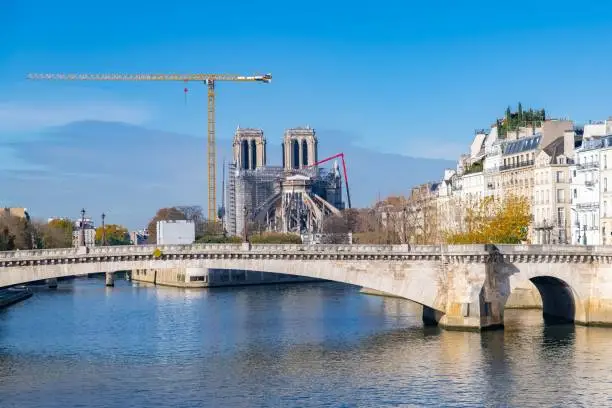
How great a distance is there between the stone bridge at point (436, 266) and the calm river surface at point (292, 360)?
1767mm

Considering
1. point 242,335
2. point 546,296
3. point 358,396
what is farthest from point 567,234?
point 358,396

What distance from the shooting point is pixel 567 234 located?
8206 centimetres

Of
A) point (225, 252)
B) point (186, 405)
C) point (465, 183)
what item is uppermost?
point (465, 183)

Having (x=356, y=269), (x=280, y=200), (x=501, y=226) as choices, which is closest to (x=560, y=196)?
(x=501, y=226)

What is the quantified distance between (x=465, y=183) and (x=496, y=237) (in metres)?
27.9

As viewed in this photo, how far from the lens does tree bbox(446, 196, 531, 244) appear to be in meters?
77.6

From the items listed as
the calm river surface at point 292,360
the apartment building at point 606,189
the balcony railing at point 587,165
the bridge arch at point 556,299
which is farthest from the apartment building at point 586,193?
the calm river surface at point 292,360

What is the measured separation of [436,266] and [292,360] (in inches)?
527

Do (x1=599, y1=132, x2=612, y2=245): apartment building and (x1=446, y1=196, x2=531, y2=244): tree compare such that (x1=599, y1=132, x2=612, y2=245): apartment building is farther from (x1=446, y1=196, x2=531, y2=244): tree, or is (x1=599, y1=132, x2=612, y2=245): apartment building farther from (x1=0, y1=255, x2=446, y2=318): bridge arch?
(x1=0, y1=255, x2=446, y2=318): bridge arch

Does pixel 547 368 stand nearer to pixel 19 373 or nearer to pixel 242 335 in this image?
pixel 242 335

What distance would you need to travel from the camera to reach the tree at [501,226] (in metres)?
77.6

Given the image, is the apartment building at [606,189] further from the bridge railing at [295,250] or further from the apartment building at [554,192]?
the bridge railing at [295,250]

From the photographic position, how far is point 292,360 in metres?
51.2

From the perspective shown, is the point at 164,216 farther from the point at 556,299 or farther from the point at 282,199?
the point at 556,299
